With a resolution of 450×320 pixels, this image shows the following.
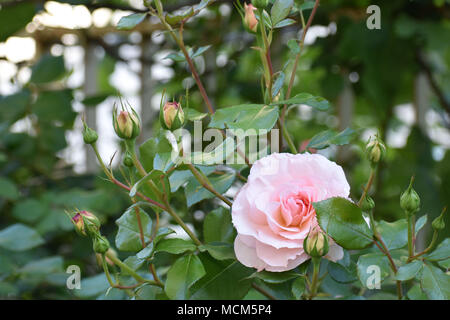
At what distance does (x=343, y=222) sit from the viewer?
0.89 ft

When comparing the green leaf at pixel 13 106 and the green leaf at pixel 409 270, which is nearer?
the green leaf at pixel 409 270

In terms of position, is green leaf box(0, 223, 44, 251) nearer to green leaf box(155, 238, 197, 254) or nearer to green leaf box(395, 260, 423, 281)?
green leaf box(155, 238, 197, 254)

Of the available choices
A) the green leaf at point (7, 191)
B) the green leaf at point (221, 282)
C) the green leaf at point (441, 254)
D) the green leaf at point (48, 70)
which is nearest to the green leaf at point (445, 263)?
the green leaf at point (441, 254)

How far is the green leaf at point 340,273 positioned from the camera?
307 mm

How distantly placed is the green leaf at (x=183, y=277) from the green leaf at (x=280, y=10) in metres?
0.15

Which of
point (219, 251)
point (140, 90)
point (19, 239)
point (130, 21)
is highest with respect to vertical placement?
point (130, 21)

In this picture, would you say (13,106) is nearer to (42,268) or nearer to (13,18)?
(13,18)

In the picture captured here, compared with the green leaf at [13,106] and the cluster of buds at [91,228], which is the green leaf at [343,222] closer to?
the cluster of buds at [91,228]

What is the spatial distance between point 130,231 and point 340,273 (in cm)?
14

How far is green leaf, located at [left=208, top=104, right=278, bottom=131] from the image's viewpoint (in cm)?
28

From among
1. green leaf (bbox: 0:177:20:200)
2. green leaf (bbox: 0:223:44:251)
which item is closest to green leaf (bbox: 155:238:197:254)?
green leaf (bbox: 0:223:44:251)

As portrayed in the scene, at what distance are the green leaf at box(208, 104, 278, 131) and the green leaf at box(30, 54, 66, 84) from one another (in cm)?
55

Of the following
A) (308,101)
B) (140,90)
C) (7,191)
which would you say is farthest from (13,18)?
(308,101)
